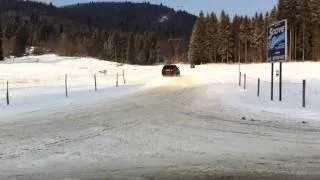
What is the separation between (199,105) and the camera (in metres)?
23.8

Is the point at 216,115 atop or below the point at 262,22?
below

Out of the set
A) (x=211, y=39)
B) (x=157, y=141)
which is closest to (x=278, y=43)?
(x=157, y=141)

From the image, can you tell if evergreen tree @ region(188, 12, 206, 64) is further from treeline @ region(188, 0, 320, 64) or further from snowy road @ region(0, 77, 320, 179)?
snowy road @ region(0, 77, 320, 179)

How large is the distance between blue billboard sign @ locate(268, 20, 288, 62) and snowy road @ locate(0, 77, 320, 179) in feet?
21.2

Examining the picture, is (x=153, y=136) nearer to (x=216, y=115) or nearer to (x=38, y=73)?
(x=216, y=115)

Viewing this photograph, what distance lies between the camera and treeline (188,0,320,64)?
12056 centimetres

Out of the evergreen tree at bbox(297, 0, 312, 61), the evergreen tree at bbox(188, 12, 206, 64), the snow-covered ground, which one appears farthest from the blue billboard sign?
the evergreen tree at bbox(188, 12, 206, 64)

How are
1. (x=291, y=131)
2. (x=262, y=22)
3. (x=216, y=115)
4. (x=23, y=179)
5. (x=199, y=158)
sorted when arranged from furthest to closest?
1. (x=262, y=22)
2. (x=216, y=115)
3. (x=291, y=131)
4. (x=199, y=158)
5. (x=23, y=179)

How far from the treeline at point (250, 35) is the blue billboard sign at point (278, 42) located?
93.1 m

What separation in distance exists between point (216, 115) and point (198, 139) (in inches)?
236

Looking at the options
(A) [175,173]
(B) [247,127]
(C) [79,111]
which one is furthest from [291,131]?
(C) [79,111]

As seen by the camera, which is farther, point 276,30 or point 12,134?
point 276,30

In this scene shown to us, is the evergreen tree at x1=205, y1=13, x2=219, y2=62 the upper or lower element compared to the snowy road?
upper

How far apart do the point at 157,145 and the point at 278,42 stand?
15302 mm
